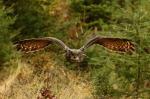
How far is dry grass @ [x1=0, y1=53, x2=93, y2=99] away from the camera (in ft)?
26.6

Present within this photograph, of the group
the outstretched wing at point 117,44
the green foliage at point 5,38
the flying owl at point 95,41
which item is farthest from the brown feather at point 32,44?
the green foliage at point 5,38

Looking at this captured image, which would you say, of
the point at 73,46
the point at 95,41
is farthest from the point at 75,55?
the point at 73,46

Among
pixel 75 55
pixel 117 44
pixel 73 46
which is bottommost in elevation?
pixel 73 46

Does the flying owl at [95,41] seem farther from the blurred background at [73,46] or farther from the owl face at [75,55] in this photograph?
→ the blurred background at [73,46]

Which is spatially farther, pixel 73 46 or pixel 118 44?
pixel 73 46

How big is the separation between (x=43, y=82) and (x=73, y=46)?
2.20 metres

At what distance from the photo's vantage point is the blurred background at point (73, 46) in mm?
7578

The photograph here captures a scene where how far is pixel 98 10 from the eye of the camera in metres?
12.5

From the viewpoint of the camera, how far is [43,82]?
28.9 ft

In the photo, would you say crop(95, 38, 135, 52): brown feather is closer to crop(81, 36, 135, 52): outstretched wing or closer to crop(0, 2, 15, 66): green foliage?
crop(81, 36, 135, 52): outstretched wing

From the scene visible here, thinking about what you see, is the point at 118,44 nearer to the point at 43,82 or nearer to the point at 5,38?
the point at 43,82

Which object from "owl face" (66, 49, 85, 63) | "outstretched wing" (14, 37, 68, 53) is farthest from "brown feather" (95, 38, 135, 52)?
"outstretched wing" (14, 37, 68, 53)

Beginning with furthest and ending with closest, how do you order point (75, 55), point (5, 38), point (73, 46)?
point (73, 46), point (5, 38), point (75, 55)

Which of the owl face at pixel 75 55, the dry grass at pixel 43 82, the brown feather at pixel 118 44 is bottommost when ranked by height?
the dry grass at pixel 43 82
